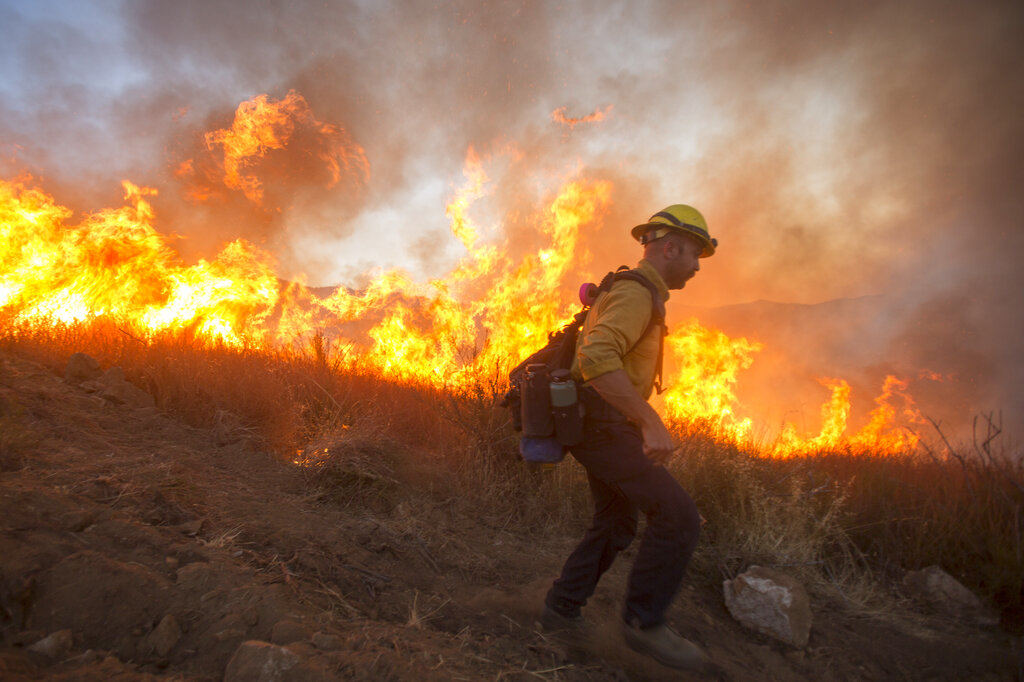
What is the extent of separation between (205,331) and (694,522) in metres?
7.68

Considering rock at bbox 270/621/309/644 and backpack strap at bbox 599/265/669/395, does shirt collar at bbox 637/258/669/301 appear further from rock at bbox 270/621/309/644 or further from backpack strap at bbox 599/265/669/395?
rock at bbox 270/621/309/644

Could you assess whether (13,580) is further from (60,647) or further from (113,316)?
(113,316)

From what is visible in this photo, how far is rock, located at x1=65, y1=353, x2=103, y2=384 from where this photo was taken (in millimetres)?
4754

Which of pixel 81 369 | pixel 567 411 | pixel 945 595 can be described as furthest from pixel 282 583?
pixel 945 595

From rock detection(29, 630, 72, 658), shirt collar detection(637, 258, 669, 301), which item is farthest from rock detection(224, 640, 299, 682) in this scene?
shirt collar detection(637, 258, 669, 301)

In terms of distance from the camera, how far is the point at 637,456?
221cm

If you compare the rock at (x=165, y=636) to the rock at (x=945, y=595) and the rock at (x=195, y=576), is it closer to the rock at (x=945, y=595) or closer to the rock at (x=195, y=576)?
the rock at (x=195, y=576)

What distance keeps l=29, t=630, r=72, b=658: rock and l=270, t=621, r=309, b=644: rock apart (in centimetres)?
64

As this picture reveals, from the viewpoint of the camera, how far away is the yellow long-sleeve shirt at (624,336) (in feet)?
6.94

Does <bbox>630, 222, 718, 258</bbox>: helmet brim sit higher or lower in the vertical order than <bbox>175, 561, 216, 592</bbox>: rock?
higher

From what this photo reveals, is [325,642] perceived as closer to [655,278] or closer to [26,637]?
[26,637]

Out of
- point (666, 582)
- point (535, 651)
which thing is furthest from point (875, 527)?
point (535, 651)

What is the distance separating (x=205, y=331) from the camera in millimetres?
7293

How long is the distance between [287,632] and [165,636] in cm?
41
